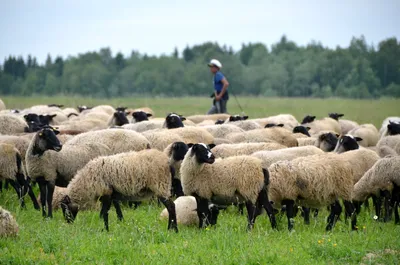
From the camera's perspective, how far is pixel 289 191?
11078mm

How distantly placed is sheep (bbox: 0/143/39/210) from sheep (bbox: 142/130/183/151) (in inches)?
122

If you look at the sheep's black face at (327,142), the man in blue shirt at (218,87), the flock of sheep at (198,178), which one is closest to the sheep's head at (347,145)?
the flock of sheep at (198,178)

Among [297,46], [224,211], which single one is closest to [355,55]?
[297,46]

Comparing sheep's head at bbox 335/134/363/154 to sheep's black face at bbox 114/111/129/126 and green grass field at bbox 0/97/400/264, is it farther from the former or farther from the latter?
sheep's black face at bbox 114/111/129/126

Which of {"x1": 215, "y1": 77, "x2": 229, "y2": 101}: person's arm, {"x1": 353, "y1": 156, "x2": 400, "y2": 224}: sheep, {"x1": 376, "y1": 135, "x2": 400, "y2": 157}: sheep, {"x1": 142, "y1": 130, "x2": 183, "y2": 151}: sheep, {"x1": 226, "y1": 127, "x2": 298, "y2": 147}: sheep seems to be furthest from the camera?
{"x1": 215, "y1": 77, "x2": 229, "y2": 101}: person's arm

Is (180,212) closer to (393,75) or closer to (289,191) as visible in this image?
(289,191)

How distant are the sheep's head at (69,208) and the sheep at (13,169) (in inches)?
57.2

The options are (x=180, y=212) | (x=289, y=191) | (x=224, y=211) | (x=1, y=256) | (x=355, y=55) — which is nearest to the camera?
(x=1, y=256)

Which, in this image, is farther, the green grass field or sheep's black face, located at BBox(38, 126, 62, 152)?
sheep's black face, located at BBox(38, 126, 62, 152)

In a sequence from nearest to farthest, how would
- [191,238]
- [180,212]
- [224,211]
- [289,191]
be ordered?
[191,238]
[289,191]
[180,212]
[224,211]

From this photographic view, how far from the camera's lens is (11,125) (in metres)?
17.6

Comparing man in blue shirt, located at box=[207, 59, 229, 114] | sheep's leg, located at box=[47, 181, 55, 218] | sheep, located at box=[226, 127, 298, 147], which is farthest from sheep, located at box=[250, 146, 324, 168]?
man in blue shirt, located at box=[207, 59, 229, 114]

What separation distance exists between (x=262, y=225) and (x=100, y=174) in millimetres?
2843

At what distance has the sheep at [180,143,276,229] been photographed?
35.9ft
